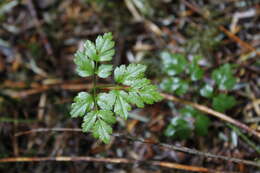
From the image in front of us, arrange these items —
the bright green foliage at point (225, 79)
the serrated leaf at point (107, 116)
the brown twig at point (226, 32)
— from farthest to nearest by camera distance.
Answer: the brown twig at point (226, 32) → the bright green foliage at point (225, 79) → the serrated leaf at point (107, 116)

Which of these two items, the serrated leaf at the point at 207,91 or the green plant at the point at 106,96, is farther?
the serrated leaf at the point at 207,91

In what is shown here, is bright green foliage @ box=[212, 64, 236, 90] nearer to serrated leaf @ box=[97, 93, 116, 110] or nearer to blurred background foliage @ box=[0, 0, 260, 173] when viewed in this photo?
blurred background foliage @ box=[0, 0, 260, 173]

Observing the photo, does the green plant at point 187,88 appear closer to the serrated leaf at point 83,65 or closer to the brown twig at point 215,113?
the brown twig at point 215,113

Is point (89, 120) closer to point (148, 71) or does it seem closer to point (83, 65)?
point (83, 65)

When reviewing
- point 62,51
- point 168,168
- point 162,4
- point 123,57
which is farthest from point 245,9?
point 62,51

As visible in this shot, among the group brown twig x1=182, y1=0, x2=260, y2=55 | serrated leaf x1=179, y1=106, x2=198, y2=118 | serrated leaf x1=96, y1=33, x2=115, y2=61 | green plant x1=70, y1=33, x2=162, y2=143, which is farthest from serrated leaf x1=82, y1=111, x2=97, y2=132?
brown twig x1=182, y1=0, x2=260, y2=55

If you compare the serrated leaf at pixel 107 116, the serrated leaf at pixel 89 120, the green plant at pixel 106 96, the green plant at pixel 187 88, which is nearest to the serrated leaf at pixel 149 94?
the green plant at pixel 106 96

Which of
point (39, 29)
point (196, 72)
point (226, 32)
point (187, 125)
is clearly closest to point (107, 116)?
point (187, 125)
